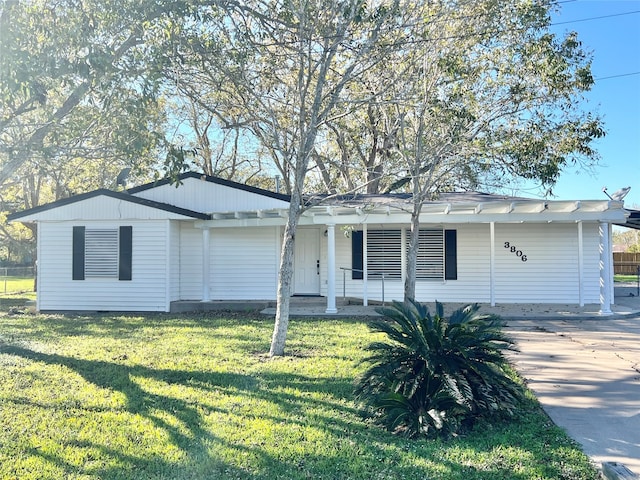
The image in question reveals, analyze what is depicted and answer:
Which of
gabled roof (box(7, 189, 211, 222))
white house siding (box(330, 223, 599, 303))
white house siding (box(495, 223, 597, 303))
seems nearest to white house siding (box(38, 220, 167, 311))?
gabled roof (box(7, 189, 211, 222))

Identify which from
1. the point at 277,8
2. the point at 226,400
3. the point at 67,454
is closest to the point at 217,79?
the point at 277,8

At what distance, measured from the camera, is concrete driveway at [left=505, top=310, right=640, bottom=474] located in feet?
14.1

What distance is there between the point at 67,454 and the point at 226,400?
1709 millimetres

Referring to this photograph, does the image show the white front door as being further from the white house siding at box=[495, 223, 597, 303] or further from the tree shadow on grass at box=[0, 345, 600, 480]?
the tree shadow on grass at box=[0, 345, 600, 480]

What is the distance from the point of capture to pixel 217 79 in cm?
870

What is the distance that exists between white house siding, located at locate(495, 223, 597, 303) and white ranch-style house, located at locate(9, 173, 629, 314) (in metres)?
0.03

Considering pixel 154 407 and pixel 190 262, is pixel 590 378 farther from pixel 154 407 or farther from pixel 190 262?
pixel 190 262

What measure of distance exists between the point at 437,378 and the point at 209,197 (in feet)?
36.4

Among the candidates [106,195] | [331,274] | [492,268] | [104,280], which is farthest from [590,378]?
[106,195]

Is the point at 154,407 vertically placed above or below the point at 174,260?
below

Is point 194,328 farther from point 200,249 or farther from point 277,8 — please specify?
point 277,8

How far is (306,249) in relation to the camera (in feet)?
48.2

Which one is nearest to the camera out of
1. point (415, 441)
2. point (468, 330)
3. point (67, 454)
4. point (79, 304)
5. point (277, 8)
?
point (67, 454)

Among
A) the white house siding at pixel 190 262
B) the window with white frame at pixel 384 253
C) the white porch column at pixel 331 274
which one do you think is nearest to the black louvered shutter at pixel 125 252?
the white house siding at pixel 190 262
